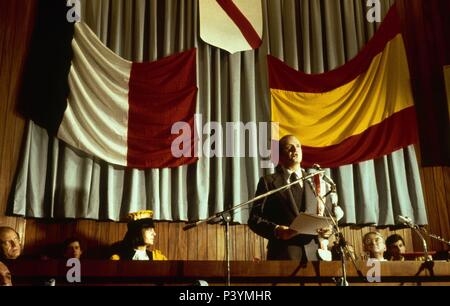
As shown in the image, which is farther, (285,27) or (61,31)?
(285,27)

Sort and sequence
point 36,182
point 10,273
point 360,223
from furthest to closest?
1. point 360,223
2. point 36,182
3. point 10,273

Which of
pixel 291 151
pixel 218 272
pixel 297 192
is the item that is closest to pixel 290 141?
pixel 291 151

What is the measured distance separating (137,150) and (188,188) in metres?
0.66

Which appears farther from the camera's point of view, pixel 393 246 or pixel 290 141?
pixel 393 246

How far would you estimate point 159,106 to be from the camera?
534 centimetres

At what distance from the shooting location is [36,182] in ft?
16.5

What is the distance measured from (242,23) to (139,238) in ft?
8.80

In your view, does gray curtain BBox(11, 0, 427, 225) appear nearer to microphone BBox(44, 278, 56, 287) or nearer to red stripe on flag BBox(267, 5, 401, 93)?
red stripe on flag BBox(267, 5, 401, 93)

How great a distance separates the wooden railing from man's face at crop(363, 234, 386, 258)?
1337 millimetres

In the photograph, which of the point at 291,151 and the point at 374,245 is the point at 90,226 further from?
the point at 374,245

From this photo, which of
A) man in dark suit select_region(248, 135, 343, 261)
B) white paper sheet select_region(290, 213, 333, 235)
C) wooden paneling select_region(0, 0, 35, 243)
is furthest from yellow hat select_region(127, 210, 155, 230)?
white paper sheet select_region(290, 213, 333, 235)

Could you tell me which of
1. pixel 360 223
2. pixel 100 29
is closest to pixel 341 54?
pixel 360 223

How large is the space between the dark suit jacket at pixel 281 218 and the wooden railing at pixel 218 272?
387 millimetres
